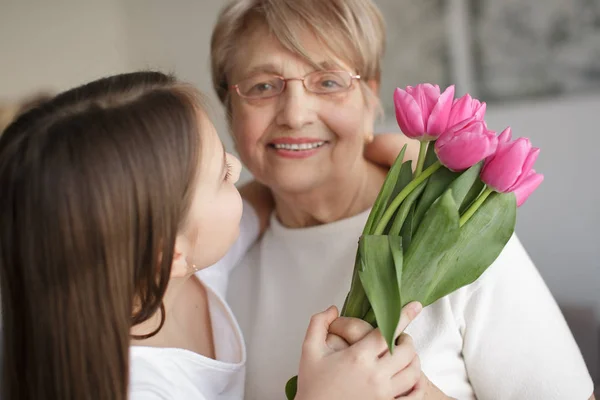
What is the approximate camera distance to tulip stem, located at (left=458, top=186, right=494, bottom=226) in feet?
2.93

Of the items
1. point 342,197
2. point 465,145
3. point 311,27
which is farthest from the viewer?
point 342,197

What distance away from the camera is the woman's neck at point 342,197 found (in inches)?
51.9

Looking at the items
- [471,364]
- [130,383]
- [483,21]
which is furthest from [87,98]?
[483,21]

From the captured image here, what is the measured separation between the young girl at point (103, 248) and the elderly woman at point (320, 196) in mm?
222

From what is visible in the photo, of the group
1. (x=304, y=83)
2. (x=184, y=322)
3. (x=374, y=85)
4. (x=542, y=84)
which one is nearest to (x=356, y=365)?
(x=184, y=322)

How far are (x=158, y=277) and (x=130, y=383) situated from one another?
157 mm

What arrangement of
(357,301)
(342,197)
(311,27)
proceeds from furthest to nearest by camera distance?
(342,197) → (311,27) → (357,301)

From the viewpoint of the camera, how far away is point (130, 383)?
0.93 metres

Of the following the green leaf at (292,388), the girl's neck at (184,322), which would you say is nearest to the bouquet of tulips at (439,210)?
the green leaf at (292,388)

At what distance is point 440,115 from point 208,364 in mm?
597

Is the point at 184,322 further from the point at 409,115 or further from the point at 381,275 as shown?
the point at 409,115

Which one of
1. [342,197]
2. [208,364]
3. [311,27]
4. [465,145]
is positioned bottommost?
[208,364]

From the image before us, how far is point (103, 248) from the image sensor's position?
857mm

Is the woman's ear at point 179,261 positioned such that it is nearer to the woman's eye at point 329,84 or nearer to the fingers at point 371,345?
→ the fingers at point 371,345
